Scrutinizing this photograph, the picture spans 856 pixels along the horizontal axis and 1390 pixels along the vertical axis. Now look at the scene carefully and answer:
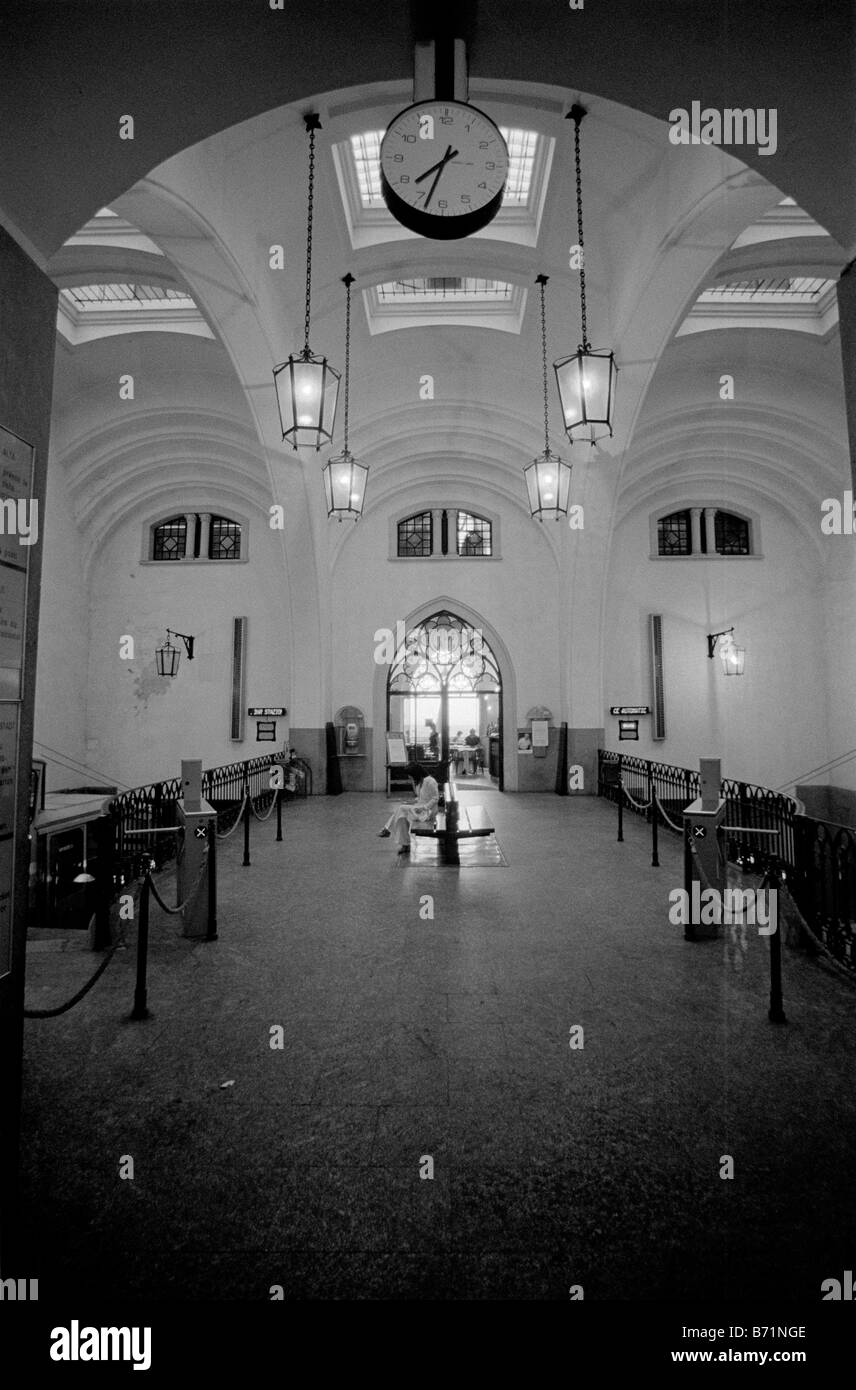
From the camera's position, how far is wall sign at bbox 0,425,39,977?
94.7 inches

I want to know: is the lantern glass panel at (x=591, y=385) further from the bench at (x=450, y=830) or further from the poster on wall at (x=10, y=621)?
the poster on wall at (x=10, y=621)

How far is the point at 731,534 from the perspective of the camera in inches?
621

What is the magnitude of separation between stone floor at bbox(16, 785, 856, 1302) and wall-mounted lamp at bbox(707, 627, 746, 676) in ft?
37.6

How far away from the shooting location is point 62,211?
2.66 meters

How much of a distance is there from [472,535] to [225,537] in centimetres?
635

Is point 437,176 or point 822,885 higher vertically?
point 437,176

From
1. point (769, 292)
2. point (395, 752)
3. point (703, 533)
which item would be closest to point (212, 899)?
point (395, 752)

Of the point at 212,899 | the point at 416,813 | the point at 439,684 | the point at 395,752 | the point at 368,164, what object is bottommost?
the point at 212,899

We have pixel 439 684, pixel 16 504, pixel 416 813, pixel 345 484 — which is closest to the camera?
pixel 16 504

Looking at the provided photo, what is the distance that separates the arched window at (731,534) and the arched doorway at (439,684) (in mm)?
6524

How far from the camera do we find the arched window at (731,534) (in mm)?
15633

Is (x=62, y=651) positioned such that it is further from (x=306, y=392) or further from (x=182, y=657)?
(x=306, y=392)

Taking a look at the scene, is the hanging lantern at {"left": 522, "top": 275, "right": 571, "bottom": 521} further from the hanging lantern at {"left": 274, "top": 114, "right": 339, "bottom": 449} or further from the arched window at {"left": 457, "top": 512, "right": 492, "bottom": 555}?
the arched window at {"left": 457, "top": 512, "right": 492, "bottom": 555}
